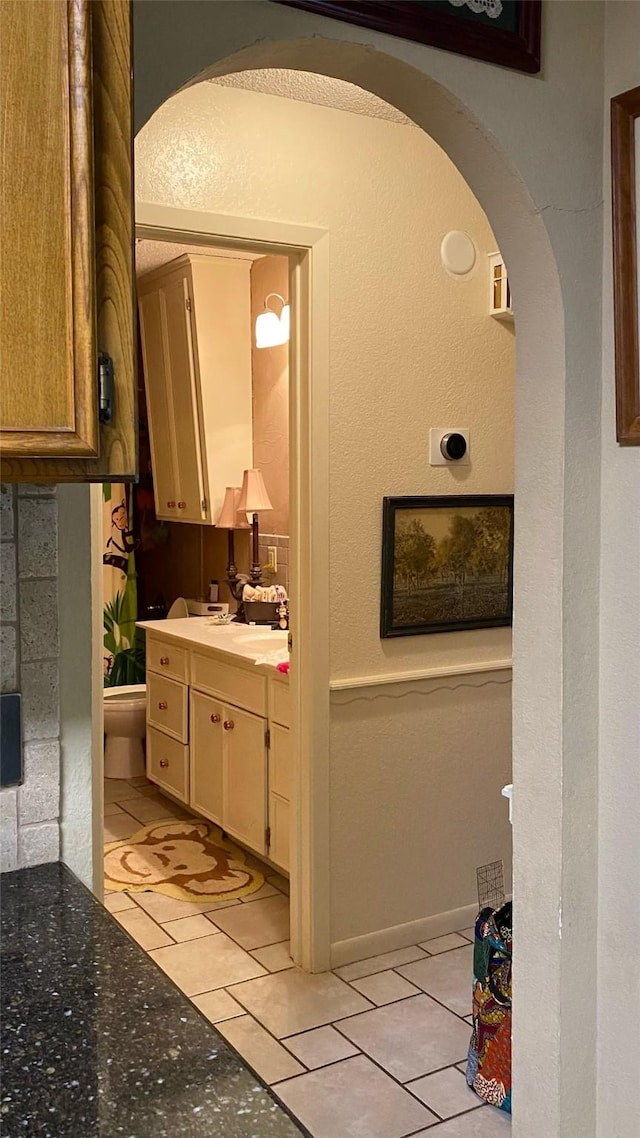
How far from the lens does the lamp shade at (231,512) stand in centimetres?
475

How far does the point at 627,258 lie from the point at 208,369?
10.0 ft

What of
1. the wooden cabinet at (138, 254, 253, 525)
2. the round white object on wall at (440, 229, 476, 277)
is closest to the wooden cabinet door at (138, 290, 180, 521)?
the wooden cabinet at (138, 254, 253, 525)

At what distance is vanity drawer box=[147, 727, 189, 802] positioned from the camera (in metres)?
4.48

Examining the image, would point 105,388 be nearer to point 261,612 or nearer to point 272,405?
point 261,612

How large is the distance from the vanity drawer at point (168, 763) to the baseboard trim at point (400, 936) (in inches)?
55.8

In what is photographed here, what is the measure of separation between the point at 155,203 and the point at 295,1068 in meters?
2.33

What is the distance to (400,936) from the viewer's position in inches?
130

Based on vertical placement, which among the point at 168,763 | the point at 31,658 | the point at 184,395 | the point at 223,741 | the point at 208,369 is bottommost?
the point at 168,763

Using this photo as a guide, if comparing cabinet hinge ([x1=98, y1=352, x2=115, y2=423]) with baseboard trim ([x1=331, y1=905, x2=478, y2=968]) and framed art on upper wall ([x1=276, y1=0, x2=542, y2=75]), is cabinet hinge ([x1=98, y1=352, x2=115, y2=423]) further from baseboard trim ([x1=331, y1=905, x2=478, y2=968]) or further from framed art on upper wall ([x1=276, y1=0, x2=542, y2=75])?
baseboard trim ([x1=331, y1=905, x2=478, y2=968])

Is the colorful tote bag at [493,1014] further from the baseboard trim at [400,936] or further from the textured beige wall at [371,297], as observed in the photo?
the textured beige wall at [371,297]

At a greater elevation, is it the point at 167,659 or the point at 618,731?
the point at 618,731

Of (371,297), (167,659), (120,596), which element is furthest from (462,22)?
(120,596)

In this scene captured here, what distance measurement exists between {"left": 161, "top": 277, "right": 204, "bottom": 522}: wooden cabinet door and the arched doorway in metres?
2.94

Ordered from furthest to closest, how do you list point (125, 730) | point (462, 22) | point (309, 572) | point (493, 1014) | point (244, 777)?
point (125, 730) < point (244, 777) < point (309, 572) < point (493, 1014) < point (462, 22)
